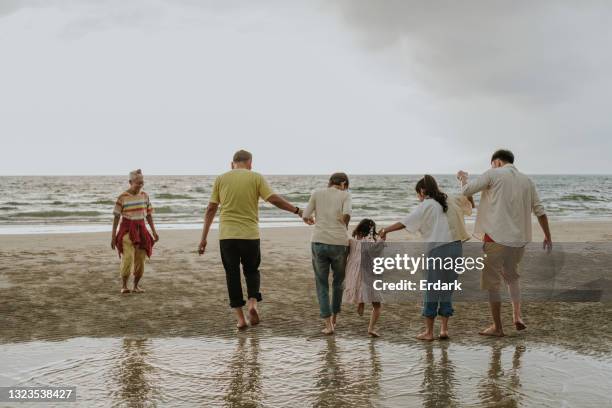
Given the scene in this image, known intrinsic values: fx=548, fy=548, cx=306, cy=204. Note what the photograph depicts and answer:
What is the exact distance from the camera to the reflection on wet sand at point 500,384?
12.7 ft

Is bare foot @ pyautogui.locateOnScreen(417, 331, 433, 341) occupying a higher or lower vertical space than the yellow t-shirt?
lower

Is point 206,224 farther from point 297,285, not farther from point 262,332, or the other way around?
point 297,285

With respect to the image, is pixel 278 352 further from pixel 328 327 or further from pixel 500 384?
pixel 500 384

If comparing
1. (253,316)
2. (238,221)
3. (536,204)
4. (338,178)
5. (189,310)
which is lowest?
(189,310)

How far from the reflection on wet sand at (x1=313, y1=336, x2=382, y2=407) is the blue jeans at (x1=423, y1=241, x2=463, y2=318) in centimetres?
73

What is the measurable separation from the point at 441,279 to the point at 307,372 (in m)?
1.75

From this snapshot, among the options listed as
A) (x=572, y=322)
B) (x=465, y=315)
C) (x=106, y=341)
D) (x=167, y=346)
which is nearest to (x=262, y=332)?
(x=167, y=346)

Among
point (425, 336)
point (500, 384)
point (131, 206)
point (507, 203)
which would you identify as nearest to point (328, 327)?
point (425, 336)

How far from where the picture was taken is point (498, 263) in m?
5.73

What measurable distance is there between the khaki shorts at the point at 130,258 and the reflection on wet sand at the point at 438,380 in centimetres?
458

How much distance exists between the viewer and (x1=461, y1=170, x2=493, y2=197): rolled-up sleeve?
5.57 meters

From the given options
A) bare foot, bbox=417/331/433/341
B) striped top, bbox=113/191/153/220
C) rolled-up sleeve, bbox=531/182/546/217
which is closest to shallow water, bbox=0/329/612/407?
bare foot, bbox=417/331/433/341

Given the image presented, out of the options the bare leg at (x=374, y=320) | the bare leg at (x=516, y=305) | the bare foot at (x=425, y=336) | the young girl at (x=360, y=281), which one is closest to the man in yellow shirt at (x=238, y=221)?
the young girl at (x=360, y=281)

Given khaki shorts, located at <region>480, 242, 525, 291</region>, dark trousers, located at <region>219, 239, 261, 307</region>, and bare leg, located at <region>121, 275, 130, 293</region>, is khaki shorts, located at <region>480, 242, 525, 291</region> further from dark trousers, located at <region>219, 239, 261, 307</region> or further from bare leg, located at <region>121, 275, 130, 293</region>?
bare leg, located at <region>121, 275, 130, 293</region>
